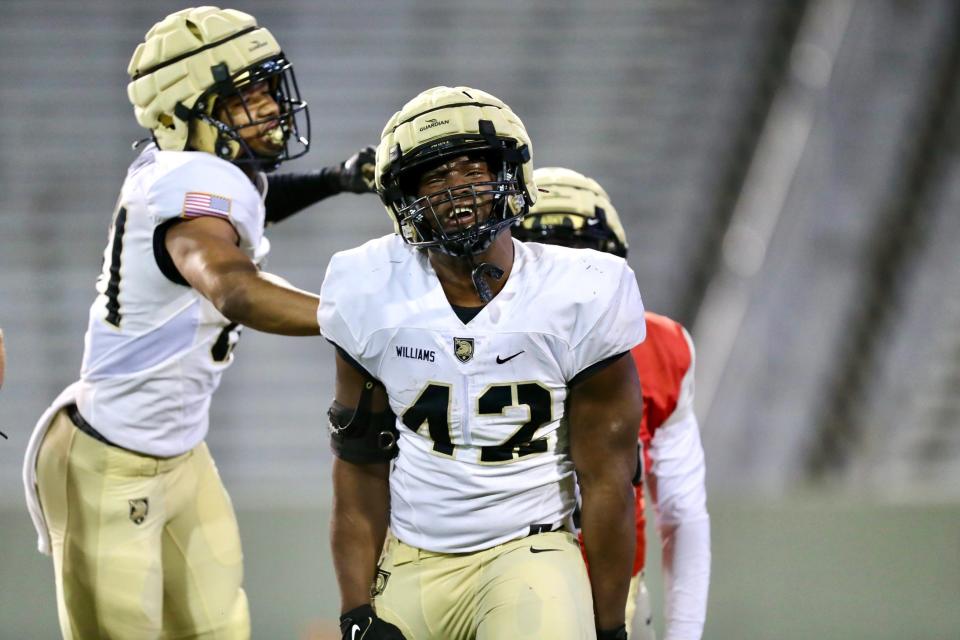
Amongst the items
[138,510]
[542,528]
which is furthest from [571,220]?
[138,510]

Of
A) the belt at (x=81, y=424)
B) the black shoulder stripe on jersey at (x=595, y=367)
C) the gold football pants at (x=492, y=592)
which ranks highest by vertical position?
the black shoulder stripe on jersey at (x=595, y=367)

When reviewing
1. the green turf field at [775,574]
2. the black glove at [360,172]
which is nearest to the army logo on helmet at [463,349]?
the black glove at [360,172]

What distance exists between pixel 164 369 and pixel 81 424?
21 centimetres

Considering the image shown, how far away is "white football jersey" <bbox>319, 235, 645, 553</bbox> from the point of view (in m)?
1.96

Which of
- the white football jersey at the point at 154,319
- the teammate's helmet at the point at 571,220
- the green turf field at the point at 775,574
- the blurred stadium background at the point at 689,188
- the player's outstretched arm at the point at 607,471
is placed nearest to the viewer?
the player's outstretched arm at the point at 607,471

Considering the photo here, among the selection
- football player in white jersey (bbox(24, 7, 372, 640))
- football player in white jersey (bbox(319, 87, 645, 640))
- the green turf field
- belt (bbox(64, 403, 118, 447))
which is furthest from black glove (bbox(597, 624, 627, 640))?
the green turf field

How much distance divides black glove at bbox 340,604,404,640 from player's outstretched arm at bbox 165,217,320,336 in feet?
1.73

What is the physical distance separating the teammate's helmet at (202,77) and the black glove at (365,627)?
3.45 ft

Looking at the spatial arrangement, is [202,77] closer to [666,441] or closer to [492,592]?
[666,441]

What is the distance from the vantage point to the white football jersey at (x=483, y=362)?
1.96m

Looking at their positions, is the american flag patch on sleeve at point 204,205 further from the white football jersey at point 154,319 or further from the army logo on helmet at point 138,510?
the army logo on helmet at point 138,510

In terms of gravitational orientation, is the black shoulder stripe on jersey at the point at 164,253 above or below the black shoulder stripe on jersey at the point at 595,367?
below

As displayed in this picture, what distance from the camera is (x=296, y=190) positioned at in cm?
314

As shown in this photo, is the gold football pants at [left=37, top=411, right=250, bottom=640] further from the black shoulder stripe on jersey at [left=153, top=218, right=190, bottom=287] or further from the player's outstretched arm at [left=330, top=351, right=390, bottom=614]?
the player's outstretched arm at [left=330, top=351, right=390, bottom=614]
